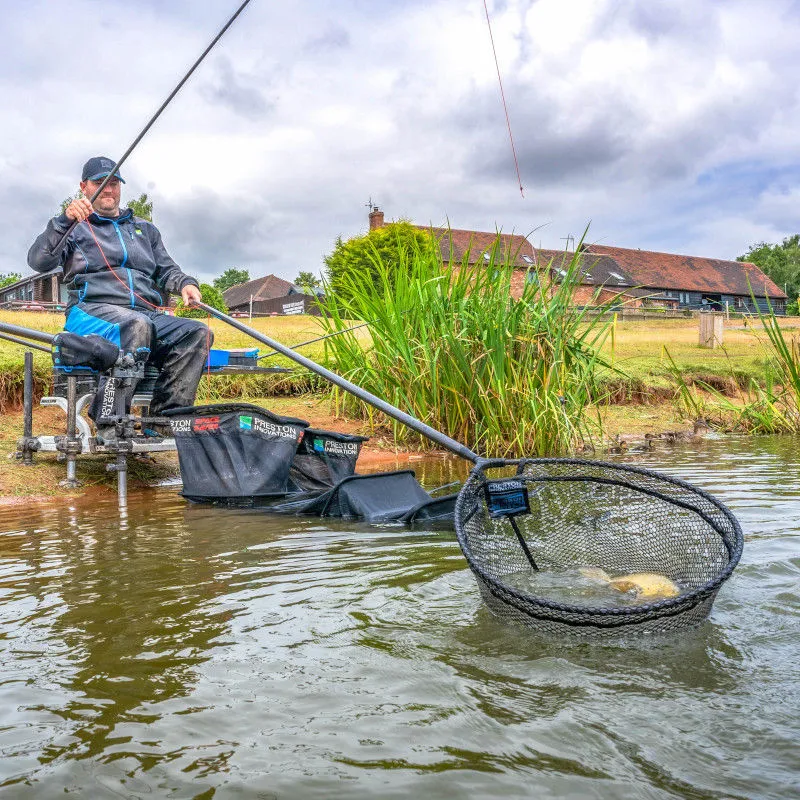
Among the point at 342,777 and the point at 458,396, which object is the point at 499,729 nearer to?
the point at 342,777

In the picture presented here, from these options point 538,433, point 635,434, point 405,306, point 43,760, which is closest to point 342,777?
point 43,760

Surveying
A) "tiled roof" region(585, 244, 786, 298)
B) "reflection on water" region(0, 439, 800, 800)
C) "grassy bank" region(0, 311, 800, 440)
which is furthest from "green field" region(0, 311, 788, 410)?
"tiled roof" region(585, 244, 786, 298)

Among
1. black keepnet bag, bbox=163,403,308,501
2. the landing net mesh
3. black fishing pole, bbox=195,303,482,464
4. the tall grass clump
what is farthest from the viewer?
the tall grass clump

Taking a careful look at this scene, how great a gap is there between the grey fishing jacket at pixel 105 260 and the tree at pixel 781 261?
7788 centimetres

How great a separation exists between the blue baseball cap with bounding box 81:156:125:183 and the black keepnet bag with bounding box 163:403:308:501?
1859 mm

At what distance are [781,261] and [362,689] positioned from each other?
3781 inches

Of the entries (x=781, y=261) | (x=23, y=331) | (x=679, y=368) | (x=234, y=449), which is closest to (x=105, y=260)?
(x=23, y=331)

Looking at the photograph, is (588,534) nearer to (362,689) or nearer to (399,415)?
(399,415)

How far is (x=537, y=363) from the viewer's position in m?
7.64

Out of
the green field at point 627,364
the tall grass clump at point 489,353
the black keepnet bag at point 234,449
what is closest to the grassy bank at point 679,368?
the green field at point 627,364

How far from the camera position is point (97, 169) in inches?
247

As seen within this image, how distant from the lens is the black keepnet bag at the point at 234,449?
18.4 feet

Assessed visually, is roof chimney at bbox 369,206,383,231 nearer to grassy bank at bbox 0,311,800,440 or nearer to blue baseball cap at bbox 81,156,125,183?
grassy bank at bbox 0,311,800,440

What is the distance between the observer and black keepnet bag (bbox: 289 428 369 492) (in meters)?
6.04
